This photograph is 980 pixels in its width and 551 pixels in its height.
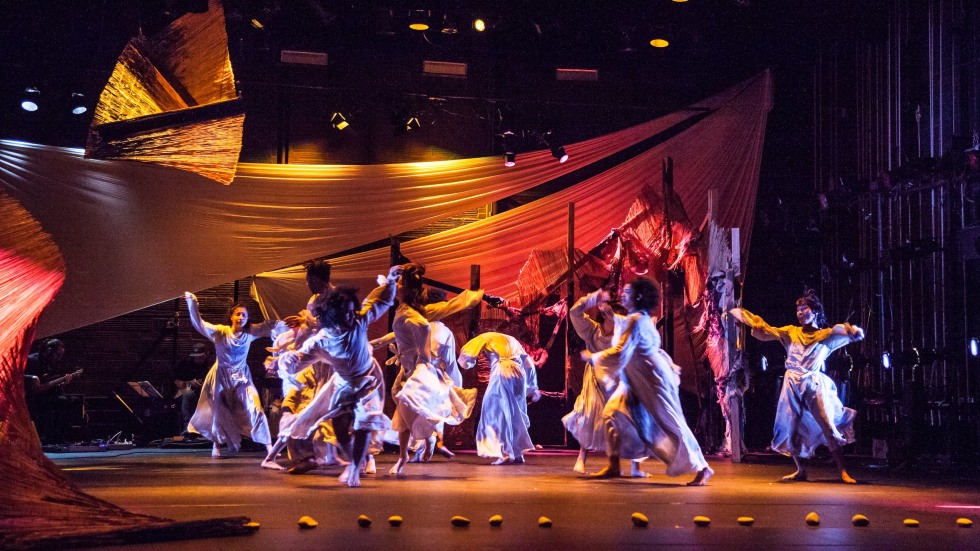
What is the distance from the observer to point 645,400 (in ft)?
25.9

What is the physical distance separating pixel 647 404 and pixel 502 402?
2.94 metres

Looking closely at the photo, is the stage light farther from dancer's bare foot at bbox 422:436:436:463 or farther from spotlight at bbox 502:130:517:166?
dancer's bare foot at bbox 422:436:436:463

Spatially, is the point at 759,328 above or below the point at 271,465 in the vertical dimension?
above

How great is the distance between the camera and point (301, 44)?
48.3 ft

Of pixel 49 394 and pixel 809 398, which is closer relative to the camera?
pixel 809 398

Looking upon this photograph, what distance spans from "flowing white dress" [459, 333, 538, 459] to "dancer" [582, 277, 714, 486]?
261 centimetres

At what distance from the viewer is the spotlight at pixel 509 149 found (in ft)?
42.5

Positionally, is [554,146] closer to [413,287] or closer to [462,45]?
[462,45]

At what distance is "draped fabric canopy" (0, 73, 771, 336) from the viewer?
37.4 feet

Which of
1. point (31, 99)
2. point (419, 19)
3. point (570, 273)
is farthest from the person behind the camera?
point (31, 99)

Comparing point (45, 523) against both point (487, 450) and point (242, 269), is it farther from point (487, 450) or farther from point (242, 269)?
point (242, 269)

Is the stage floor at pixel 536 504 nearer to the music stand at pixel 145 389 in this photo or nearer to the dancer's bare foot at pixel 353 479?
the dancer's bare foot at pixel 353 479

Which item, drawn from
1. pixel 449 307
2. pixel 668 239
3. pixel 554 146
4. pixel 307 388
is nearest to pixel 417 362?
pixel 449 307

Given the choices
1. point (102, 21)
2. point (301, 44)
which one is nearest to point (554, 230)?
point (301, 44)
